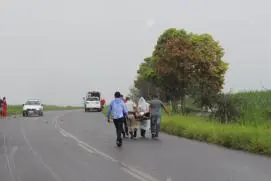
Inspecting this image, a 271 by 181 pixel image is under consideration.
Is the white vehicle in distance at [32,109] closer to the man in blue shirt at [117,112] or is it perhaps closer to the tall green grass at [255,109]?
the tall green grass at [255,109]

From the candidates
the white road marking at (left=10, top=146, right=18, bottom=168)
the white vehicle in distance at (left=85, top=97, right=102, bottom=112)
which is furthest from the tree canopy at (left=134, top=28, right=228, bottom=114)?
the white road marking at (left=10, top=146, right=18, bottom=168)

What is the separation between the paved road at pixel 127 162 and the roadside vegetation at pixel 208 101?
1.22 m

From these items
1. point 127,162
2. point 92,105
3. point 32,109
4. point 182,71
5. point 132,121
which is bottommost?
point 127,162

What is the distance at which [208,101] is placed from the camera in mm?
32969

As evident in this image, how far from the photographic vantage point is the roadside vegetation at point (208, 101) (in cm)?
1899

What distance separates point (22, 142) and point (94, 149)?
4.13m

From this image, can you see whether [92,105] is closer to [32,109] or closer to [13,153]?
[32,109]

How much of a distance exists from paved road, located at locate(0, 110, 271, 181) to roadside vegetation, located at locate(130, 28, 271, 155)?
1.22 m

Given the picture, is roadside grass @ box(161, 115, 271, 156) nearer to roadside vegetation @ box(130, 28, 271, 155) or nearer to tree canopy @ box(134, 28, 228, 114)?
roadside vegetation @ box(130, 28, 271, 155)

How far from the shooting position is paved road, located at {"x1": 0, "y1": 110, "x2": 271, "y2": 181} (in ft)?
36.3

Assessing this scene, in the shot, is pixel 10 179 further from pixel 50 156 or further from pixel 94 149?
pixel 94 149

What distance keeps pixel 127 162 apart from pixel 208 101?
19.9 meters

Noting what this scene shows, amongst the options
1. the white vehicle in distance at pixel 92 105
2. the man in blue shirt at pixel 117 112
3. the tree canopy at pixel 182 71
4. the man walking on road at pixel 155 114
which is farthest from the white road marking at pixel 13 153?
the white vehicle in distance at pixel 92 105

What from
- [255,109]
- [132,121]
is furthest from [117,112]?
[255,109]
